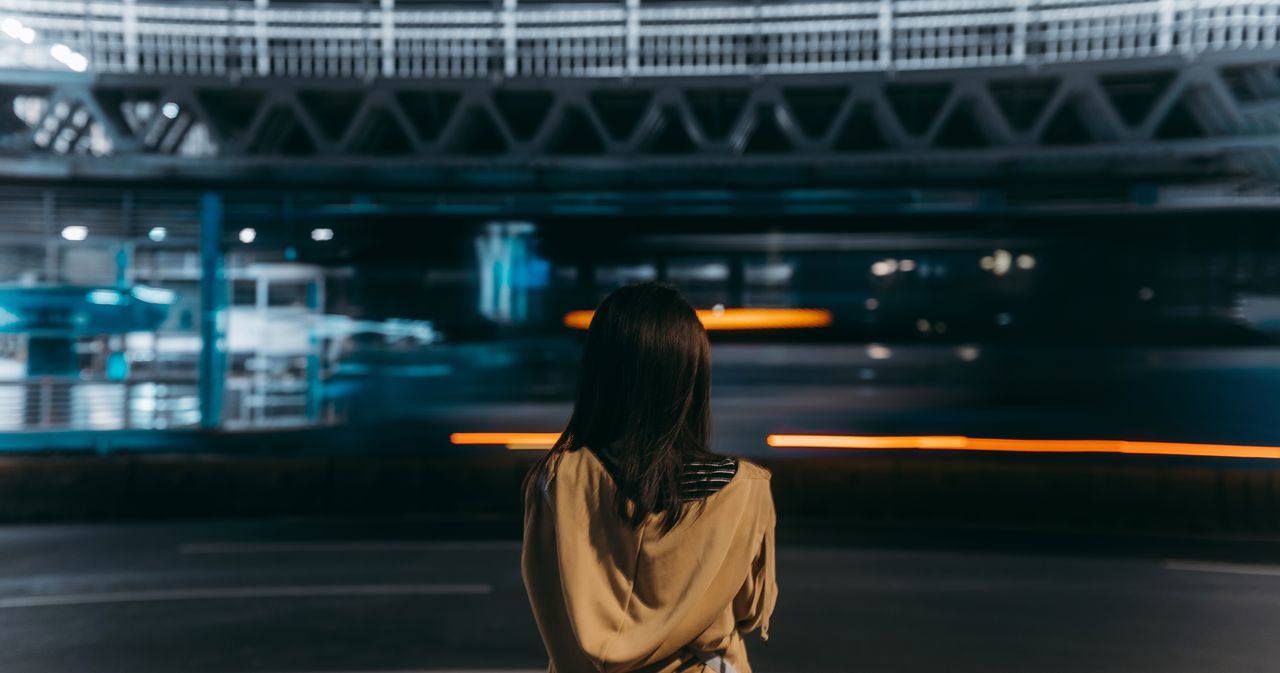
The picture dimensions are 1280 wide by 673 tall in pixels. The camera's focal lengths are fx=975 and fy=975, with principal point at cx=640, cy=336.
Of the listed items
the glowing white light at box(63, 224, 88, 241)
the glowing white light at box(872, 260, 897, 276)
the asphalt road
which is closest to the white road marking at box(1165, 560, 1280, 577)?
the asphalt road

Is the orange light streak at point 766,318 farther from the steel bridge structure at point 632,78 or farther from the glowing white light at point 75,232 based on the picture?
the glowing white light at point 75,232

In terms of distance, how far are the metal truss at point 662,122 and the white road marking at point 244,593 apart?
9.19 m

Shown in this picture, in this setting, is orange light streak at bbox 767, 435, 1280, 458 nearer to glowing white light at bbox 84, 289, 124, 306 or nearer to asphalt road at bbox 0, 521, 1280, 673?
asphalt road at bbox 0, 521, 1280, 673

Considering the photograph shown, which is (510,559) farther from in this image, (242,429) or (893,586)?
(242,429)

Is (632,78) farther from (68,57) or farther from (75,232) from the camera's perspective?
(68,57)

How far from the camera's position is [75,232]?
14.5m

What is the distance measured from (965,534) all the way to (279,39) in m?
18.3

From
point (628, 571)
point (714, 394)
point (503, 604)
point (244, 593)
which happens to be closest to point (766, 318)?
point (714, 394)

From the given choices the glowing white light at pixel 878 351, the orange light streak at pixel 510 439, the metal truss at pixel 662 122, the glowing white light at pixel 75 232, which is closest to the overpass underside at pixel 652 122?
the metal truss at pixel 662 122

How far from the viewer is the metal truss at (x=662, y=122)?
18.1 m

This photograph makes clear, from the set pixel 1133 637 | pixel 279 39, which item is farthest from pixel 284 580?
pixel 279 39

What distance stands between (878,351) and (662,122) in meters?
13.6

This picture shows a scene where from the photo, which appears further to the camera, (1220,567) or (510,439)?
(510,439)

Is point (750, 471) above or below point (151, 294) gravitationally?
below
